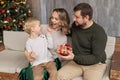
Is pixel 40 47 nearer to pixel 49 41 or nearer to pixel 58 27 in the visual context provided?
pixel 49 41

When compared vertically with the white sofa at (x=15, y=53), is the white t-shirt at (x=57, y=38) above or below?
above

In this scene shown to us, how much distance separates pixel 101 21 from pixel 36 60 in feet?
8.53

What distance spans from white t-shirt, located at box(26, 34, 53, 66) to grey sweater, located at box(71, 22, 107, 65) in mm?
290

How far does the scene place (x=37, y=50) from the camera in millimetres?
2303

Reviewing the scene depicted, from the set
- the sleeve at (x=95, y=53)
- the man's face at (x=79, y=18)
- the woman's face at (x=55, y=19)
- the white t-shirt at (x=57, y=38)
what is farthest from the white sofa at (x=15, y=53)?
the woman's face at (x=55, y=19)

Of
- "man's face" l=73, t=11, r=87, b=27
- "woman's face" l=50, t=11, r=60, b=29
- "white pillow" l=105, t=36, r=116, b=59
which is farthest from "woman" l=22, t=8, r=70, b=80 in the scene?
"white pillow" l=105, t=36, r=116, b=59

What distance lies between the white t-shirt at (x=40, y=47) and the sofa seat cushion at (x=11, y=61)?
0.30 m

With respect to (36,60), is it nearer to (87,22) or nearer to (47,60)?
(47,60)

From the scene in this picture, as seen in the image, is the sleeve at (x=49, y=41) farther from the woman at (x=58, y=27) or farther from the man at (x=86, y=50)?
the man at (x=86, y=50)

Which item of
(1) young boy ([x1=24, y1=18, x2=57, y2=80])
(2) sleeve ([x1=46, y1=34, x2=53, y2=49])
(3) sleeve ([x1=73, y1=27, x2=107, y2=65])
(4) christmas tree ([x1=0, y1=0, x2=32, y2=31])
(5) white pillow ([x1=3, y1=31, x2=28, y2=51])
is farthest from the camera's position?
(4) christmas tree ([x1=0, y1=0, x2=32, y2=31])

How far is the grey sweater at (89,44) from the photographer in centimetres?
216

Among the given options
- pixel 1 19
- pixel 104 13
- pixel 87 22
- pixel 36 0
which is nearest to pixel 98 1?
pixel 104 13

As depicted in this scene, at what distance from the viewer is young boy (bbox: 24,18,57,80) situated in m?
2.26

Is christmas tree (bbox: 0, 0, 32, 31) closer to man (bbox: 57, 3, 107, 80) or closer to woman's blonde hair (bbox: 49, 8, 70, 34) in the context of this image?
woman's blonde hair (bbox: 49, 8, 70, 34)
